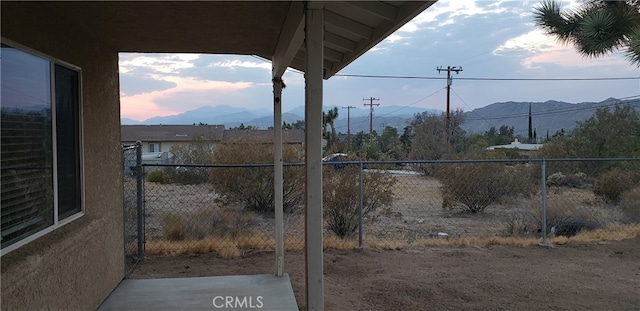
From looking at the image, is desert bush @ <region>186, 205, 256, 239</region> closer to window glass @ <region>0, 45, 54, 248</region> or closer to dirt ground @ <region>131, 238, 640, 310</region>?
dirt ground @ <region>131, 238, 640, 310</region>

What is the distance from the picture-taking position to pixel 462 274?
16.3 feet

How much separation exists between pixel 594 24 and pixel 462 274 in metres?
6.48

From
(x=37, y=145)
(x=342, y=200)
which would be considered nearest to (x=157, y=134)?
(x=342, y=200)

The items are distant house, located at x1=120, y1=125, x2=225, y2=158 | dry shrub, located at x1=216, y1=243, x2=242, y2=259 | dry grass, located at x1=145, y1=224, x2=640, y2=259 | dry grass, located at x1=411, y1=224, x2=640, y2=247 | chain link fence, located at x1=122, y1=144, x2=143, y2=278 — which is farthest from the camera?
distant house, located at x1=120, y1=125, x2=225, y2=158

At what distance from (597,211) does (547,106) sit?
1970 inches

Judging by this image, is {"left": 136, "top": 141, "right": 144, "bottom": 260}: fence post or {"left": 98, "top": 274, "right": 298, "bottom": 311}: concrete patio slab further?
{"left": 136, "top": 141, "right": 144, "bottom": 260}: fence post

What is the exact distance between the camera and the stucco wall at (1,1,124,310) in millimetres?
2295

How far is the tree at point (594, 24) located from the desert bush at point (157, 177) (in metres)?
9.45

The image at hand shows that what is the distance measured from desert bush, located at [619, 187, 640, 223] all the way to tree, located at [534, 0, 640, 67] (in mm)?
2835

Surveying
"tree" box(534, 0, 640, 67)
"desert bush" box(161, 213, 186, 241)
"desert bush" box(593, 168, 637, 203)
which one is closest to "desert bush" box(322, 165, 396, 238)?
"desert bush" box(161, 213, 186, 241)

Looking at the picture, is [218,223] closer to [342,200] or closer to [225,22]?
[342,200]

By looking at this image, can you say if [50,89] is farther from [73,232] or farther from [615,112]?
[615,112]

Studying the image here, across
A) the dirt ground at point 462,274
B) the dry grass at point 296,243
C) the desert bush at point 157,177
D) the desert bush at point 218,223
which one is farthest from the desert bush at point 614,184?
the desert bush at point 157,177

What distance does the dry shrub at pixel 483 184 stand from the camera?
9.34 metres
